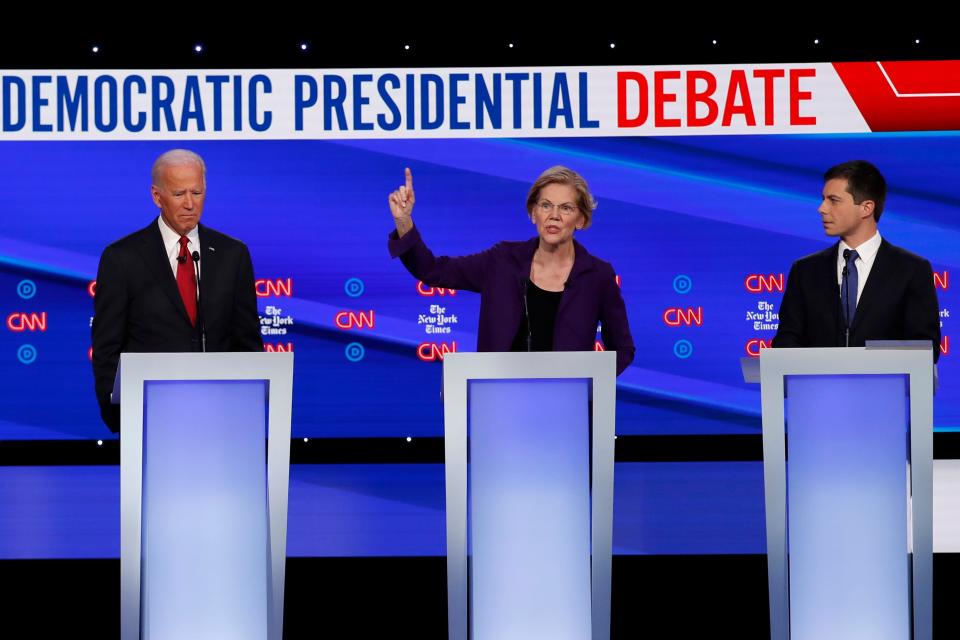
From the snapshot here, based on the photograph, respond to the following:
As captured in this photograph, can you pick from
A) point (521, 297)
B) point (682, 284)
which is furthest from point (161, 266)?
point (682, 284)

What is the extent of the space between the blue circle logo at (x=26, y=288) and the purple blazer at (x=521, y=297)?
3.35 metres

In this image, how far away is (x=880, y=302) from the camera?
3.67 metres

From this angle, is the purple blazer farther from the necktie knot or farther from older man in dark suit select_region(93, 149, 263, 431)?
the necktie knot

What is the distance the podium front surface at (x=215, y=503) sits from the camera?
282 centimetres

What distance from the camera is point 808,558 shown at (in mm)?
2869

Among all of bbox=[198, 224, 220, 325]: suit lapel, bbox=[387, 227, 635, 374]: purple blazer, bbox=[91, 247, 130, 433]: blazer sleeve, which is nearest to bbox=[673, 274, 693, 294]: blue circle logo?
bbox=[387, 227, 635, 374]: purple blazer

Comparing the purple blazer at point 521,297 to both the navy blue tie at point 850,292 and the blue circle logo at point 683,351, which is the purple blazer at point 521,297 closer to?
the navy blue tie at point 850,292

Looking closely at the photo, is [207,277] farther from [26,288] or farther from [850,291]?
[26,288]

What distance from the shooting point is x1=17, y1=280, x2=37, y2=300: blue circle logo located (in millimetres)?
6523

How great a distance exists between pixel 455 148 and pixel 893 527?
13.4 ft

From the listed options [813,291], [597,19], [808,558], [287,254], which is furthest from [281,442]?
[597,19]

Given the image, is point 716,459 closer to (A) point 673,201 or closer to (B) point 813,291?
(A) point 673,201

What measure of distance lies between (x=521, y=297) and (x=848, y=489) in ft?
4.06

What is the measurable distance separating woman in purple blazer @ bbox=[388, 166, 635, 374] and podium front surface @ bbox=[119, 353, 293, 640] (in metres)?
1.00
